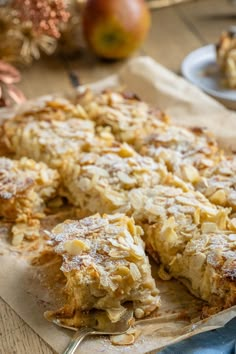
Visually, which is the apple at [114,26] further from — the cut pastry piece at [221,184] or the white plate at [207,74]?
the cut pastry piece at [221,184]

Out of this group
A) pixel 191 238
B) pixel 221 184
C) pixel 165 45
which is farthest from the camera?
A: pixel 165 45

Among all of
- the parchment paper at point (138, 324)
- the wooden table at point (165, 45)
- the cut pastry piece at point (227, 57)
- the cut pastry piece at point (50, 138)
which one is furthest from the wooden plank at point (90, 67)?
the parchment paper at point (138, 324)

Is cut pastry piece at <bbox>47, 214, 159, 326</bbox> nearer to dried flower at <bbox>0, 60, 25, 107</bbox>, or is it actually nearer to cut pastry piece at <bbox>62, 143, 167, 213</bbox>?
cut pastry piece at <bbox>62, 143, 167, 213</bbox>

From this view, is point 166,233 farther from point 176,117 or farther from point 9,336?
point 176,117

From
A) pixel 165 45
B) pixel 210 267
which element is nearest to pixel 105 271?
pixel 210 267

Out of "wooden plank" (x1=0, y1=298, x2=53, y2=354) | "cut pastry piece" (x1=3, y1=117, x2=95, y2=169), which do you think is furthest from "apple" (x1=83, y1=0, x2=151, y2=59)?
"wooden plank" (x1=0, y1=298, x2=53, y2=354)

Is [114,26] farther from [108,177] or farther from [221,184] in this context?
[221,184]
